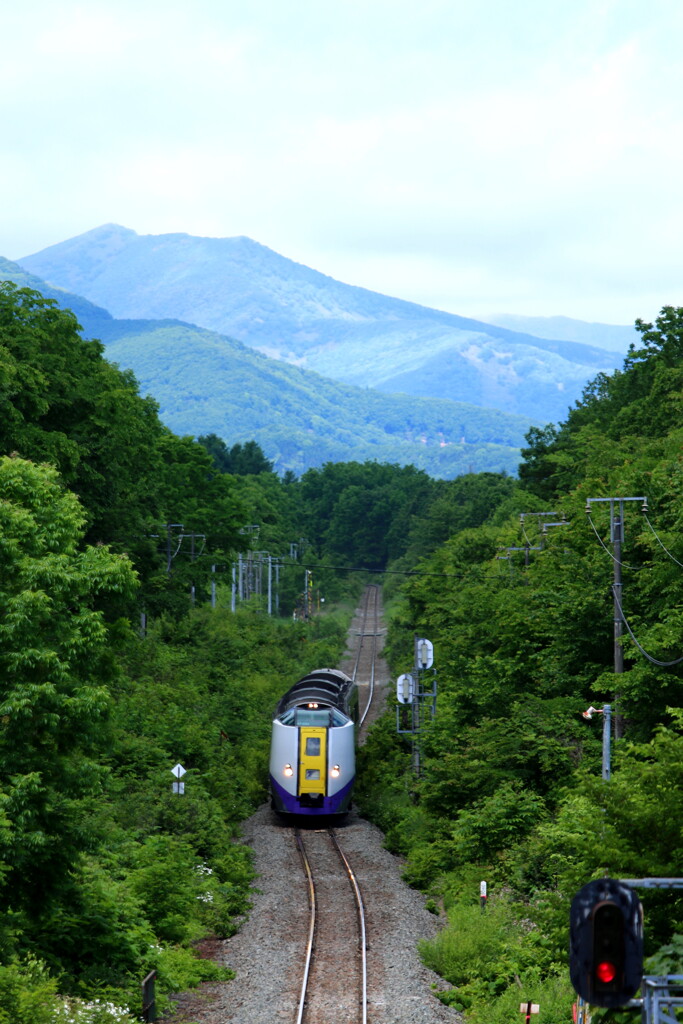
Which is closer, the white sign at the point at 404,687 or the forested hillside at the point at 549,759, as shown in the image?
the forested hillside at the point at 549,759

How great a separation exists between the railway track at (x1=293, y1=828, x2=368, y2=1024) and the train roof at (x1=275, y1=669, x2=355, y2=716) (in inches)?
173

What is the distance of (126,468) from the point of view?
40438 mm

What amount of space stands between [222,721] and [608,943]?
36.2 m

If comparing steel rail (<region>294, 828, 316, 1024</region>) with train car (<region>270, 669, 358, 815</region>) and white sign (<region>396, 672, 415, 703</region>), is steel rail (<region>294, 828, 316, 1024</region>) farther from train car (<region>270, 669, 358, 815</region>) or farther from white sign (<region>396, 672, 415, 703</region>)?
white sign (<region>396, 672, 415, 703</region>)

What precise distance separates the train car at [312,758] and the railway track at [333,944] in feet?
5.95

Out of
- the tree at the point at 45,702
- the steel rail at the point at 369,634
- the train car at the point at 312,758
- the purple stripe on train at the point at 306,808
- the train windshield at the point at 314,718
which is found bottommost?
the steel rail at the point at 369,634

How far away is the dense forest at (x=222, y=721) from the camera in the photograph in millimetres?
16453

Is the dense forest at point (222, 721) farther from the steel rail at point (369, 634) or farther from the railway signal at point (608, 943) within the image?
the railway signal at point (608, 943)

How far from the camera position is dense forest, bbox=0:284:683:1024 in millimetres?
16453

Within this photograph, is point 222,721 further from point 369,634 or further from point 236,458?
point 236,458

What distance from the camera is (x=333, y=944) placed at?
2198cm

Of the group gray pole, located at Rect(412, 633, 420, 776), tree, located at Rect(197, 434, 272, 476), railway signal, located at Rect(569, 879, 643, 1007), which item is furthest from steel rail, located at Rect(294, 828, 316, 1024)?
tree, located at Rect(197, 434, 272, 476)

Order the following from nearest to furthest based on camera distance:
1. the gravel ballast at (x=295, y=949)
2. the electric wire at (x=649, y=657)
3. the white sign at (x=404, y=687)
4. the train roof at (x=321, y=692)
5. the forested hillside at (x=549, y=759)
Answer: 1. the forested hillside at (x=549, y=759)
2. the gravel ballast at (x=295, y=949)
3. the electric wire at (x=649, y=657)
4. the train roof at (x=321, y=692)
5. the white sign at (x=404, y=687)

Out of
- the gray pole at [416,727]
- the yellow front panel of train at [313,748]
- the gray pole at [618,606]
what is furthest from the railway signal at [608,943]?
the gray pole at [416,727]
